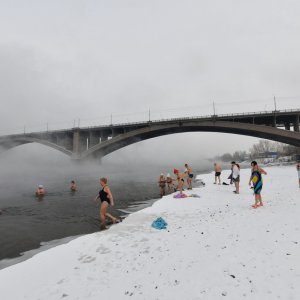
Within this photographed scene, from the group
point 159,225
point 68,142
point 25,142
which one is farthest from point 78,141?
point 159,225

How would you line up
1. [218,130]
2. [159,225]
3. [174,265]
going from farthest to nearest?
[218,130], [159,225], [174,265]

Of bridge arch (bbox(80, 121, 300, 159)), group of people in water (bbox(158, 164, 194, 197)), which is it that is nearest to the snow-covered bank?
group of people in water (bbox(158, 164, 194, 197))

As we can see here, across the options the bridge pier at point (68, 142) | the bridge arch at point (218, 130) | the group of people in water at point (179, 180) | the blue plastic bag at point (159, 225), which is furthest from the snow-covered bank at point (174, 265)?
the bridge pier at point (68, 142)

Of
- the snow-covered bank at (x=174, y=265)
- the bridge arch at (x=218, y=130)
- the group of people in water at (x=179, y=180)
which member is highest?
the bridge arch at (x=218, y=130)

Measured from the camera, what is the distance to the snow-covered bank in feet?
12.1

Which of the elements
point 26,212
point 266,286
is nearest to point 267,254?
point 266,286

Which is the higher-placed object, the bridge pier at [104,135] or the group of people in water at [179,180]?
the bridge pier at [104,135]

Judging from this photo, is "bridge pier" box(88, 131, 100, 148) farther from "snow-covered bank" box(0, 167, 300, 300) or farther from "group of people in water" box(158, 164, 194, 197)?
"snow-covered bank" box(0, 167, 300, 300)

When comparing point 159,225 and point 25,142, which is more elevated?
point 25,142

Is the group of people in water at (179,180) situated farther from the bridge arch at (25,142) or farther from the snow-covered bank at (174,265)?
the bridge arch at (25,142)

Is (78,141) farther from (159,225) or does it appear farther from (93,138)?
(159,225)

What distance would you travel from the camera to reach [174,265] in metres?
4.59

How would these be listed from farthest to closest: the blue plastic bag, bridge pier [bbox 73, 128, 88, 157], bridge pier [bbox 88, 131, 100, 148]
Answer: bridge pier [bbox 88, 131, 100, 148], bridge pier [bbox 73, 128, 88, 157], the blue plastic bag

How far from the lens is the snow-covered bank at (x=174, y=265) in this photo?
3689 mm
